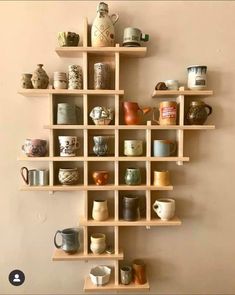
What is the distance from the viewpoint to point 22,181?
1.21 meters

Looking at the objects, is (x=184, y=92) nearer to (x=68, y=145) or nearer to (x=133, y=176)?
(x=133, y=176)

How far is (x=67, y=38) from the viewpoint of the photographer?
1102mm

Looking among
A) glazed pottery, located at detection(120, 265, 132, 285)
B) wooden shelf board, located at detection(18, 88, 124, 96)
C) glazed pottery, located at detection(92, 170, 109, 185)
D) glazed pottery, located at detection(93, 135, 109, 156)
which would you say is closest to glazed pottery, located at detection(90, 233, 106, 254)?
glazed pottery, located at detection(120, 265, 132, 285)

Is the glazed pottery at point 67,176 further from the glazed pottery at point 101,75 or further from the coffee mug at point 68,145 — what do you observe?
the glazed pottery at point 101,75

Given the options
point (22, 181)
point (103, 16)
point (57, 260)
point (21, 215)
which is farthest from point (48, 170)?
point (103, 16)

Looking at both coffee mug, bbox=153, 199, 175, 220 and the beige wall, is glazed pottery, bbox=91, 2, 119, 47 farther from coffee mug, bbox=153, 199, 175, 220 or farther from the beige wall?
coffee mug, bbox=153, 199, 175, 220

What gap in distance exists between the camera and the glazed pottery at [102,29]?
3.61ft

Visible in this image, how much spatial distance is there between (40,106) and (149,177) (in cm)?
53

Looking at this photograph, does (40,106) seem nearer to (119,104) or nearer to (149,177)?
(119,104)

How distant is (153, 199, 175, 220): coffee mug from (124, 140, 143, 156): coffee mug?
22cm

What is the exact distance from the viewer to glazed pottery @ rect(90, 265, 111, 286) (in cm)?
118

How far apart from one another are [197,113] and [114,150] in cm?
36

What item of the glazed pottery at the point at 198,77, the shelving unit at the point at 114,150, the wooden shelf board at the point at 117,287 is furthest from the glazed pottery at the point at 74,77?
the wooden shelf board at the point at 117,287

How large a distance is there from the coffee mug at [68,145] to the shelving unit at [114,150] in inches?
0.8
